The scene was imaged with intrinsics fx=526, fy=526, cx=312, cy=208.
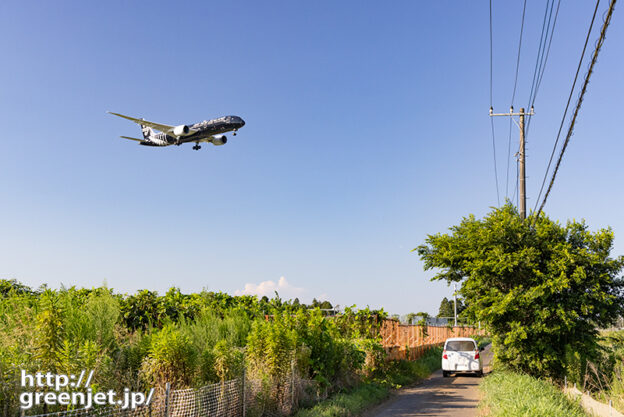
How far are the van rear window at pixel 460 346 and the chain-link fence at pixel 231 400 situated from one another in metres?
11.5

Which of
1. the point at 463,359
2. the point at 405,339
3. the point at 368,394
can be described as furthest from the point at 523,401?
the point at 405,339

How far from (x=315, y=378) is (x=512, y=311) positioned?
762 cm

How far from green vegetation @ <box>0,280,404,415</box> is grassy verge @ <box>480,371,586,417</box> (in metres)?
4.20

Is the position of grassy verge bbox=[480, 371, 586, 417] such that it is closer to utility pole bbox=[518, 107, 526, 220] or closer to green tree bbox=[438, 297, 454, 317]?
utility pole bbox=[518, 107, 526, 220]

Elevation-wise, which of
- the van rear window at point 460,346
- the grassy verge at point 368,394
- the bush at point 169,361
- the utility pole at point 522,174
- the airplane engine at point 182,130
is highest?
the airplane engine at point 182,130

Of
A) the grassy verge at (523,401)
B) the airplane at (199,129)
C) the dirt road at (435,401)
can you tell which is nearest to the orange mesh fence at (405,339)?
the dirt road at (435,401)

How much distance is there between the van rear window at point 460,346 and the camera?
23641mm

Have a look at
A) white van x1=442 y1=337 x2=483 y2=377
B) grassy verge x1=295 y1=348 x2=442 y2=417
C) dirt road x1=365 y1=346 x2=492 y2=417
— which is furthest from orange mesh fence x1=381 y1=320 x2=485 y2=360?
dirt road x1=365 y1=346 x2=492 y2=417

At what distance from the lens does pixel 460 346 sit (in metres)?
23.8

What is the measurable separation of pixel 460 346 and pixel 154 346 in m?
18.4

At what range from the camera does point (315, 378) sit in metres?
14.0

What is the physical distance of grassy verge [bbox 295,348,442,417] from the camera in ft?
39.3

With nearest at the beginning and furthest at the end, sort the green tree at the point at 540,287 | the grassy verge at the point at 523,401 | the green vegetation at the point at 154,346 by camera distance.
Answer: the green vegetation at the point at 154,346 < the grassy verge at the point at 523,401 < the green tree at the point at 540,287

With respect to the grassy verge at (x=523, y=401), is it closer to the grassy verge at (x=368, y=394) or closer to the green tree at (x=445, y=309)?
the grassy verge at (x=368, y=394)
